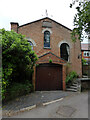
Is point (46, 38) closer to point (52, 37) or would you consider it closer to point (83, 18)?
point (52, 37)

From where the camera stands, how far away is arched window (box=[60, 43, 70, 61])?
9.05 m

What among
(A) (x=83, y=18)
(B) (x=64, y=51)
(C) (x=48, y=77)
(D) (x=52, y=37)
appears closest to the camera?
(A) (x=83, y=18)

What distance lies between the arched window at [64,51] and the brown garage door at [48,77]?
229 centimetres

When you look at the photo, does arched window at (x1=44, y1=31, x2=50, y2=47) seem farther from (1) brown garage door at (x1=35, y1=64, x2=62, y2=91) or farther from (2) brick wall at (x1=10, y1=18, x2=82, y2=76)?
(1) brown garage door at (x1=35, y1=64, x2=62, y2=91)

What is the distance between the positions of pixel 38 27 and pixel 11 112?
27.8 ft

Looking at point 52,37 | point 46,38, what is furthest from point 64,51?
point 46,38

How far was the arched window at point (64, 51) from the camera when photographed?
29.7 feet

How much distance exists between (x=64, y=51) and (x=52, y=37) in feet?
7.79

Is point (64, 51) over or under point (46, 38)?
under

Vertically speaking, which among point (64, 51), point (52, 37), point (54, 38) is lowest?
point (64, 51)

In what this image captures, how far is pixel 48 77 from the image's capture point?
7.22 meters

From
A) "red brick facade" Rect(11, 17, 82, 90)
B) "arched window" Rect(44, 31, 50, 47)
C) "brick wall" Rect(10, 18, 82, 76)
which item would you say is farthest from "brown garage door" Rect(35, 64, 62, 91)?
"arched window" Rect(44, 31, 50, 47)

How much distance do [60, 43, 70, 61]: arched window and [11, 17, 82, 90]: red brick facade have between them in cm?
35

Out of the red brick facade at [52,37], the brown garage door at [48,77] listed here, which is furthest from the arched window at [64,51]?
the brown garage door at [48,77]
